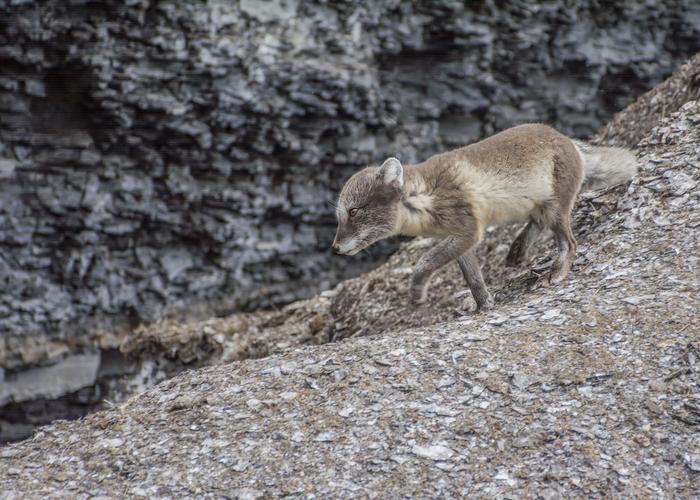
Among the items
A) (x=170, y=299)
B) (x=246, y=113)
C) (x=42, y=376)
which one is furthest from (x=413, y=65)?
(x=42, y=376)

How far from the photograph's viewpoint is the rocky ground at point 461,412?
16.8 ft

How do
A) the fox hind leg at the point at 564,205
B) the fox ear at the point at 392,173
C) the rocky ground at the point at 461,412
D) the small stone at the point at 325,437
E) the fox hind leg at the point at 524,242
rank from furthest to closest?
1. the fox hind leg at the point at 524,242
2. the fox hind leg at the point at 564,205
3. the fox ear at the point at 392,173
4. the small stone at the point at 325,437
5. the rocky ground at the point at 461,412

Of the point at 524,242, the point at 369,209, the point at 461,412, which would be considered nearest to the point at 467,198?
the point at 369,209

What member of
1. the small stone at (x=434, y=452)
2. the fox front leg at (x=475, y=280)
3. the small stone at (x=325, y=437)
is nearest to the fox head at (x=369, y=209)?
the fox front leg at (x=475, y=280)

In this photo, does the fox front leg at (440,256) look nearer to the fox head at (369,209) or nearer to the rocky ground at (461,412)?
the fox head at (369,209)

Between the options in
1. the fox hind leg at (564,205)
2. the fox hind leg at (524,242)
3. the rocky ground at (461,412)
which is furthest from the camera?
the fox hind leg at (524,242)

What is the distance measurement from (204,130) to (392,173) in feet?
33.8

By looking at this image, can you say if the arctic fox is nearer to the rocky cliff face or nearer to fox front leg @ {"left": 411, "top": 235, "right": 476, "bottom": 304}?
fox front leg @ {"left": 411, "top": 235, "right": 476, "bottom": 304}

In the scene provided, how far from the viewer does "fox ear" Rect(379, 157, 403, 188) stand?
7391 millimetres

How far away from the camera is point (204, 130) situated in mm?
16828

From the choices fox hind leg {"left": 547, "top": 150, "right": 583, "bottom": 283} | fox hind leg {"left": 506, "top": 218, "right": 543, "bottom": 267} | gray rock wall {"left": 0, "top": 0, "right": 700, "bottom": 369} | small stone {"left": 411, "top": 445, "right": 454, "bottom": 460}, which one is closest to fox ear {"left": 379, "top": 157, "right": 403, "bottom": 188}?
fox hind leg {"left": 547, "top": 150, "right": 583, "bottom": 283}

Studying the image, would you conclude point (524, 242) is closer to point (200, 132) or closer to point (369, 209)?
point (369, 209)

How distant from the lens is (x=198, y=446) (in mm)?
5809

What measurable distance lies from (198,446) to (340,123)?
1372 centimetres
